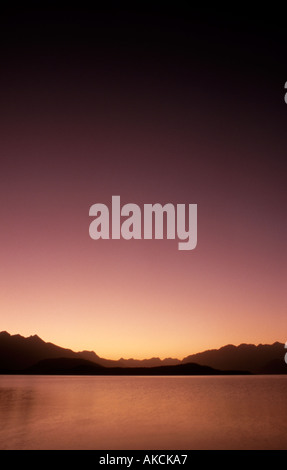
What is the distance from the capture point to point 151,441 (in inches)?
788

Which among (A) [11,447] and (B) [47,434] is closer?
(A) [11,447]

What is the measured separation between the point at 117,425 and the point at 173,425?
3.62 m

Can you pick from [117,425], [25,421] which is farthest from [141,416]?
[25,421]

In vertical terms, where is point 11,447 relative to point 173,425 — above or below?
above
